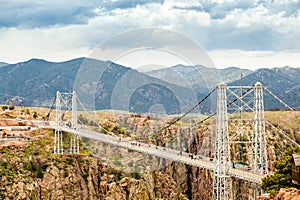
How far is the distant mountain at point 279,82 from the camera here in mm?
96387

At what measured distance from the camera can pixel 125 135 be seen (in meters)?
52.6

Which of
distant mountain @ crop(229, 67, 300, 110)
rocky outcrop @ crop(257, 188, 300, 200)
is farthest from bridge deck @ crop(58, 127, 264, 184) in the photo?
distant mountain @ crop(229, 67, 300, 110)

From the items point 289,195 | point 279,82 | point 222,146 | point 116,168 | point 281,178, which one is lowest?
point 116,168

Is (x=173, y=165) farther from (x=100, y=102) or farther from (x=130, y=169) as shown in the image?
(x=100, y=102)

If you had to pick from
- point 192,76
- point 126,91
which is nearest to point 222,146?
point 192,76

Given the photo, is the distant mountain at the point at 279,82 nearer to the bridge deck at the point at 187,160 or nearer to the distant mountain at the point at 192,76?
the distant mountain at the point at 192,76

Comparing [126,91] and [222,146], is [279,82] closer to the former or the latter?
[126,91]

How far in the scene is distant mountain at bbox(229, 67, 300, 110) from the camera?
316ft

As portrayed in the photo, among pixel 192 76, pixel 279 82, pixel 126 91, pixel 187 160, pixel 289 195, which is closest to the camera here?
pixel 289 195

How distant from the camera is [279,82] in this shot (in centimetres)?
12875

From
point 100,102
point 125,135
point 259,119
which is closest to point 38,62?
point 100,102

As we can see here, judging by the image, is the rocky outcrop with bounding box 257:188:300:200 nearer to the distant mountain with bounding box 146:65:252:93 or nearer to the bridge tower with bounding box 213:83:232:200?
the bridge tower with bounding box 213:83:232:200

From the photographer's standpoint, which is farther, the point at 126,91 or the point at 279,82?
the point at 279,82

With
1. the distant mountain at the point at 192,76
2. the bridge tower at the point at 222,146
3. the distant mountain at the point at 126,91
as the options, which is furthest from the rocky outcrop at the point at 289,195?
the distant mountain at the point at 126,91
